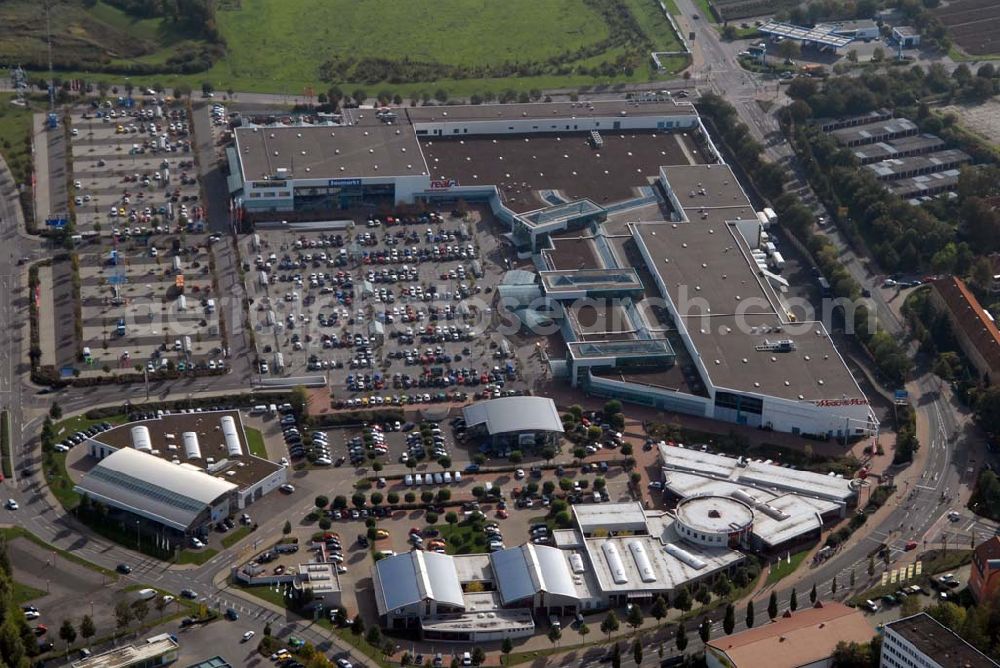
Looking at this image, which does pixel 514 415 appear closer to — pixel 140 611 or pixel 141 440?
pixel 141 440

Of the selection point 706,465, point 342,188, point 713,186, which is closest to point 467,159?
point 342,188

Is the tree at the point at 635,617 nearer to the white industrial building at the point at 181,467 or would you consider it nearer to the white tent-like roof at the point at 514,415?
the white tent-like roof at the point at 514,415

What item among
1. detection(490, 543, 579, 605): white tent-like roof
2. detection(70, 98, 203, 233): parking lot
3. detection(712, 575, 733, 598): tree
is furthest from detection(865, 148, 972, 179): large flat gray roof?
detection(490, 543, 579, 605): white tent-like roof

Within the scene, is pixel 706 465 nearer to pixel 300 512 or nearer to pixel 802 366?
pixel 802 366

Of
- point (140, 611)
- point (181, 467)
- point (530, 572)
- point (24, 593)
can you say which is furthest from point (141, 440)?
point (530, 572)

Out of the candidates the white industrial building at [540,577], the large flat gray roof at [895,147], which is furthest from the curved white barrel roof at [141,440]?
the large flat gray roof at [895,147]

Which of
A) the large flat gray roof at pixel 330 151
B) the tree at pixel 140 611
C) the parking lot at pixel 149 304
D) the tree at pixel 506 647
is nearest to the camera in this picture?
the tree at pixel 506 647

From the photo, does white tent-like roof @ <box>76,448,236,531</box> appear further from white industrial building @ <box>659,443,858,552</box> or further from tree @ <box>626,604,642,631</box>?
white industrial building @ <box>659,443,858,552</box>

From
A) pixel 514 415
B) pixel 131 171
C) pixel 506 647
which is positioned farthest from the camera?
pixel 131 171
